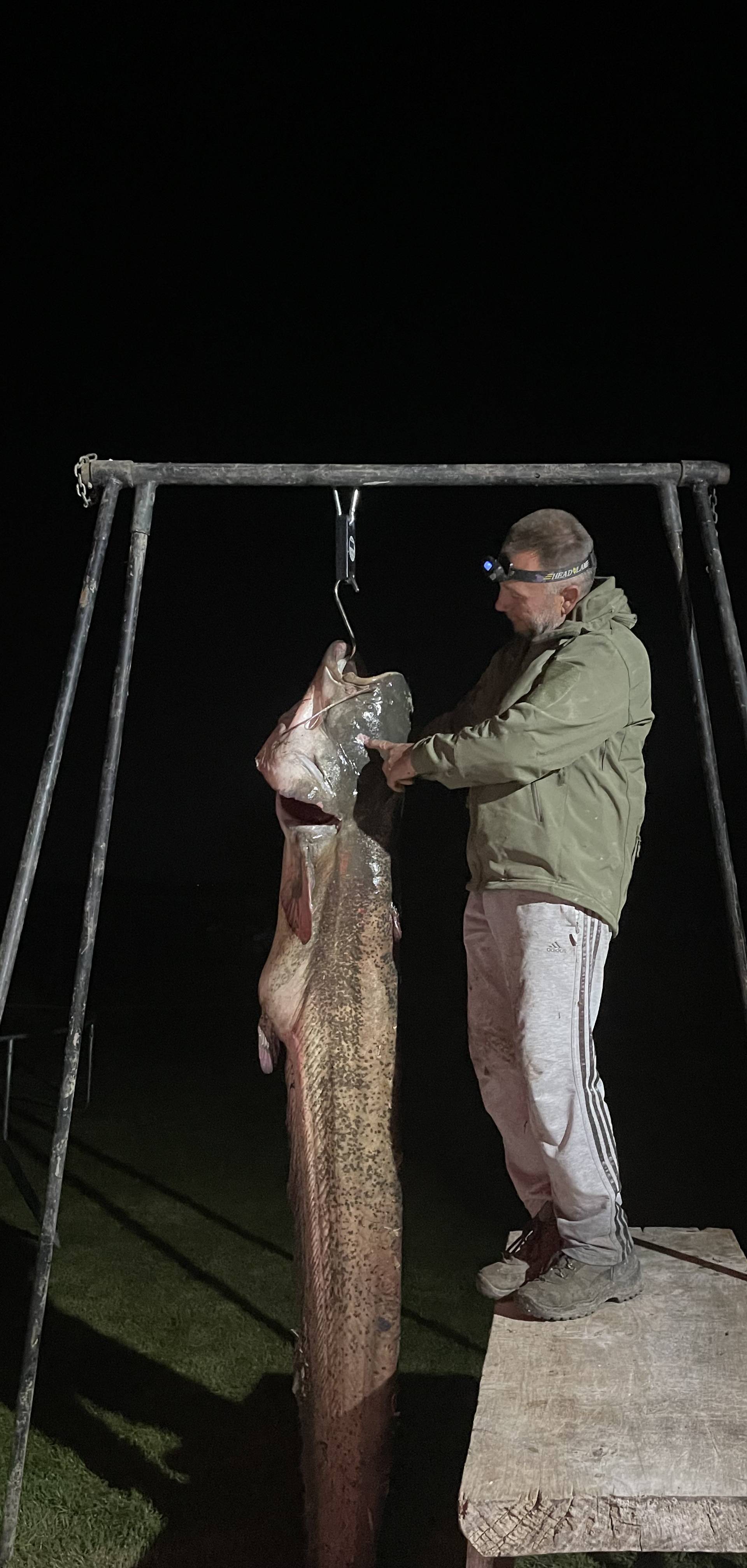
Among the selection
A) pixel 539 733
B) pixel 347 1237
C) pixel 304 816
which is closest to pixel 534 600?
pixel 539 733

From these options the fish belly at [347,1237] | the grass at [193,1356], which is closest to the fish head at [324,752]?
the fish belly at [347,1237]

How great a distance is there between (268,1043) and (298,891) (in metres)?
0.37

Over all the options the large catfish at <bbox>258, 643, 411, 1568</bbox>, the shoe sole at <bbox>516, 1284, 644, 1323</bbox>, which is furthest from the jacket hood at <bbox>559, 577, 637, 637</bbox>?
the shoe sole at <bbox>516, 1284, 644, 1323</bbox>

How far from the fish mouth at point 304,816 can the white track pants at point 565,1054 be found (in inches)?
16.9

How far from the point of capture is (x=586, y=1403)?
241 cm

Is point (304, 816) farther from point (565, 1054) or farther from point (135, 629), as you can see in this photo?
point (565, 1054)

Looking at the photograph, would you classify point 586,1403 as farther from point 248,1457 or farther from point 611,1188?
point 248,1457

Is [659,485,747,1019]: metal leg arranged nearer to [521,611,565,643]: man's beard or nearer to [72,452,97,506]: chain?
[521,611,565,643]: man's beard

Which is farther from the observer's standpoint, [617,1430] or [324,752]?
[324,752]

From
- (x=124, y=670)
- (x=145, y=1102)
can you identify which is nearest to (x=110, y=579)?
(x=145, y=1102)

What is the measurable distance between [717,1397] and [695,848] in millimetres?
8495

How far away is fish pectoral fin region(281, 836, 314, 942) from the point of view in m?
2.85

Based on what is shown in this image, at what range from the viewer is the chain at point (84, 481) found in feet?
9.16

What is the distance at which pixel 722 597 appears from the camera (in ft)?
9.00
